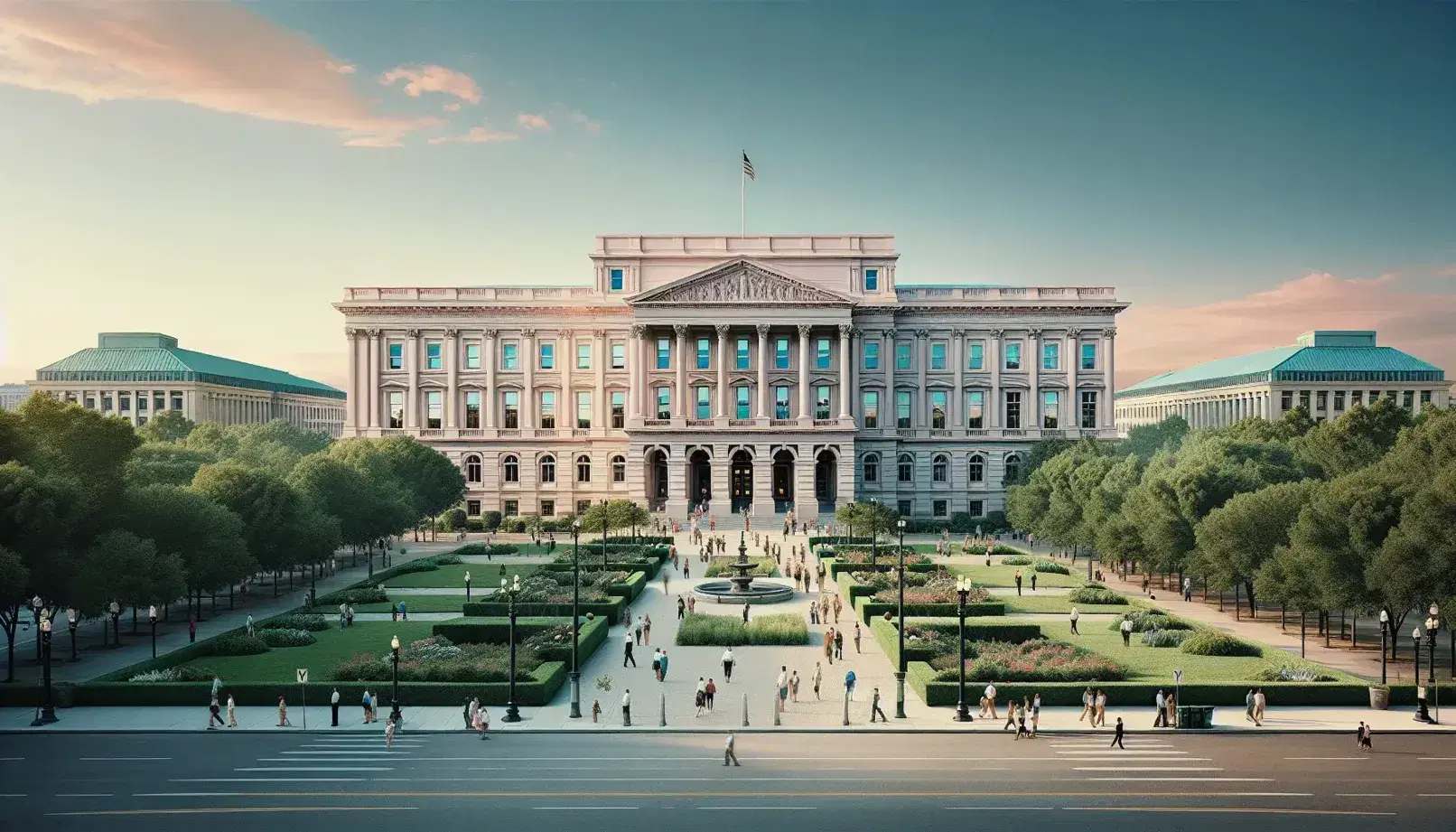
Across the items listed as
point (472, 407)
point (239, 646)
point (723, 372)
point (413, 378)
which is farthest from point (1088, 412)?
point (239, 646)

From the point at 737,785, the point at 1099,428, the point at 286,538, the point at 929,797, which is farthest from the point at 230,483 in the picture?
the point at 1099,428

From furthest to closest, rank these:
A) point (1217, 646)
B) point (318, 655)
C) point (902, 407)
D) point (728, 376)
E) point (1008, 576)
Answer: point (902, 407), point (728, 376), point (1008, 576), point (318, 655), point (1217, 646)

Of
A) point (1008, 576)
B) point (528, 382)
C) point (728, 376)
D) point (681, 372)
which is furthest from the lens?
point (528, 382)

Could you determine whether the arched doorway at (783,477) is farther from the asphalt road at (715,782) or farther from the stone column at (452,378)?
the asphalt road at (715,782)

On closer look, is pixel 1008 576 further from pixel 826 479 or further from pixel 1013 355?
pixel 1013 355

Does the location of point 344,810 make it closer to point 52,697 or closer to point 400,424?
point 52,697

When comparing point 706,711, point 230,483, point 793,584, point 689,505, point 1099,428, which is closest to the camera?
point 706,711
